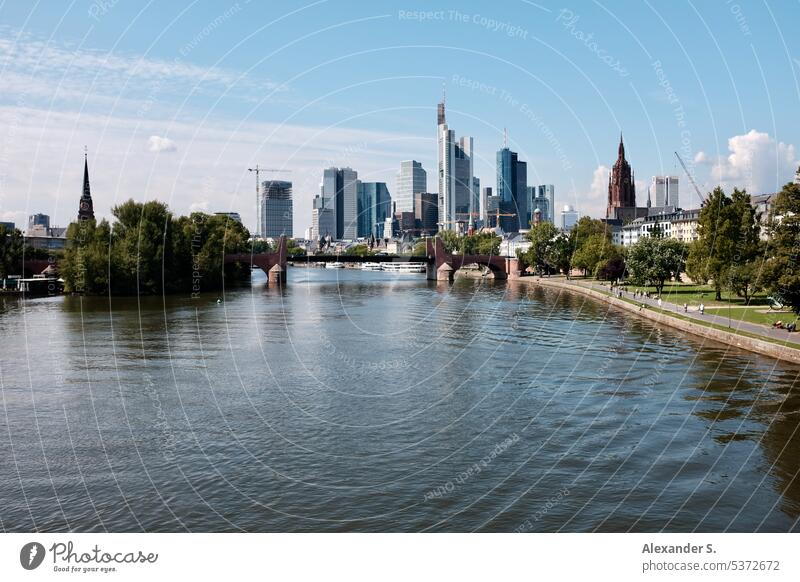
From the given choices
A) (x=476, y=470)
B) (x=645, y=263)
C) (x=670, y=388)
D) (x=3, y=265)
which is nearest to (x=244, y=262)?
(x=3, y=265)

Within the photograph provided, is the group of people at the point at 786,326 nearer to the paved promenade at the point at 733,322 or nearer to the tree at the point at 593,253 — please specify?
the paved promenade at the point at 733,322

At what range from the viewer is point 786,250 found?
135 feet

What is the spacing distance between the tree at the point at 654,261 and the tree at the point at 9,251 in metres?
76.7

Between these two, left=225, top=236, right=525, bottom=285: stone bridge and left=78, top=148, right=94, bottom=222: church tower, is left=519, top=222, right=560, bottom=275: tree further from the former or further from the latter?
left=78, top=148, right=94, bottom=222: church tower

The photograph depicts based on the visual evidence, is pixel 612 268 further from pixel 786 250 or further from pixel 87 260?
pixel 87 260

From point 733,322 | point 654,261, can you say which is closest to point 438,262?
point 654,261

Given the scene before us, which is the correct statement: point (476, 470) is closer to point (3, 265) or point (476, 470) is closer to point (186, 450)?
point (186, 450)

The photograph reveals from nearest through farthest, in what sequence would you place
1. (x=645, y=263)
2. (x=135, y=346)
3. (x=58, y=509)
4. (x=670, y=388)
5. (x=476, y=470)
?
(x=58, y=509), (x=476, y=470), (x=670, y=388), (x=135, y=346), (x=645, y=263)

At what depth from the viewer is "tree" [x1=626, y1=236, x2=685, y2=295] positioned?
7756 centimetres

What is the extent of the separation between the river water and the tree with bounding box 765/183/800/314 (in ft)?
15.9

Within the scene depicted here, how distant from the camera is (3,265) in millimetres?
97312

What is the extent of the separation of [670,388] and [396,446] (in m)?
14.8

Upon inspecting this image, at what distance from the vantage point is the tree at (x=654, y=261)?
77562 millimetres

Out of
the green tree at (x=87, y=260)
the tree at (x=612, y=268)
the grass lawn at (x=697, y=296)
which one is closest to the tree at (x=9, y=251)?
the green tree at (x=87, y=260)
